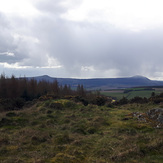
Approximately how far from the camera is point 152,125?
49.1 feet

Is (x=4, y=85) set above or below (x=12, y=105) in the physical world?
above

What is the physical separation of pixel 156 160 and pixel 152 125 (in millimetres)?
7412

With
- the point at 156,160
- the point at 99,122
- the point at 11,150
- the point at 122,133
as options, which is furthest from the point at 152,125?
the point at 11,150

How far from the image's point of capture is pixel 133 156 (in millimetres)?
8609

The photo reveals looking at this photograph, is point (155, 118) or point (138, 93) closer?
point (155, 118)

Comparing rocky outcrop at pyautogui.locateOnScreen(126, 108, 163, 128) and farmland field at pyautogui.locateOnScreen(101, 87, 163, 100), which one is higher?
rocky outcrop at pyautogui.locateOnScreen(126, 108, 163, 128)

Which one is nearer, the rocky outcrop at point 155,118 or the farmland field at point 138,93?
the rocky outcrop at point 155,118

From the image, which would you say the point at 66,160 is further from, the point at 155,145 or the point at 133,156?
the point at 155,145

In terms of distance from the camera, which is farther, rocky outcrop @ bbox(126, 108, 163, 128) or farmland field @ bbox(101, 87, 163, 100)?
farmland field @ bbox(101, 87, 163, 100)

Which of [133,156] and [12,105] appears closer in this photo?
[133,156]

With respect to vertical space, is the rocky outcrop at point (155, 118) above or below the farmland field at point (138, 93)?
above

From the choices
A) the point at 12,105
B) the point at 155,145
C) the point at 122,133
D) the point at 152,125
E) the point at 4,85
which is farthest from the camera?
the point at 4,85

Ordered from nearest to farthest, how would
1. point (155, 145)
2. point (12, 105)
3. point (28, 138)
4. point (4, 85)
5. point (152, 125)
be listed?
point (155, 145) < point (28, 138) < point (152, 125) < point (12, 105) < point (4, 85)

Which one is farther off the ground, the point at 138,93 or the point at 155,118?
the point at 155,118
